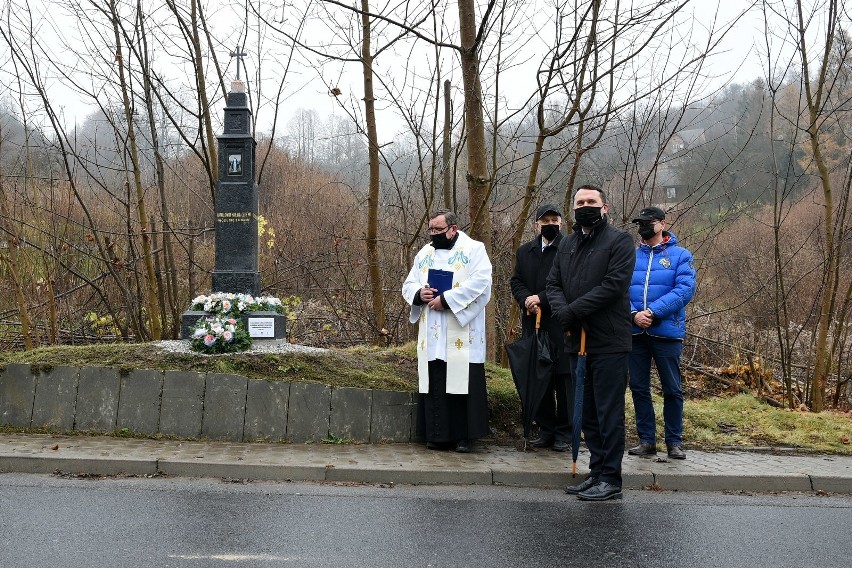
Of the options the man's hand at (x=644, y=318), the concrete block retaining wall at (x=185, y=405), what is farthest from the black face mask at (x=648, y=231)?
the concrete block retaining wall at (x=185, y=405)

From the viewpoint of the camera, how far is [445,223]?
7480 mm

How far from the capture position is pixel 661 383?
7137 mm

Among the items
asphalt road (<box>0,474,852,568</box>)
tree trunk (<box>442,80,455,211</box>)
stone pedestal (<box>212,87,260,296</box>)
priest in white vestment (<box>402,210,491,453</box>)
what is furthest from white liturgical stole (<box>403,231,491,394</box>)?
tree trunk (<box>442,80,455,211</box>)

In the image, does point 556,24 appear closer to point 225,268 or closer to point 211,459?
point 225,268

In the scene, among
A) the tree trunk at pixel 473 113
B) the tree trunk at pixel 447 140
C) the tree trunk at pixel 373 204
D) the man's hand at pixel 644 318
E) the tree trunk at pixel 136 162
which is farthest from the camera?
the tree trunk at pixel 373 204

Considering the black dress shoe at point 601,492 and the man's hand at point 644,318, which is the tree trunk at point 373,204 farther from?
the black dress shoe at point 601,492

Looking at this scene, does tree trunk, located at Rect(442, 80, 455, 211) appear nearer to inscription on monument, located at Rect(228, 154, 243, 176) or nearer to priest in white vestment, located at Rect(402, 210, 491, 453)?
inscription on monument, located at Rect(228, 154, 243, 176)

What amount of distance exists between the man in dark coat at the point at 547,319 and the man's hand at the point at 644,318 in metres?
0.70

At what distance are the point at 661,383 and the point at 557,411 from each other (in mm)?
1022

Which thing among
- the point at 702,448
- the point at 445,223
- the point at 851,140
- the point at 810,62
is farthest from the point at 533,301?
the point at 851,140

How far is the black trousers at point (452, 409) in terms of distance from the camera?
7312 millimetres

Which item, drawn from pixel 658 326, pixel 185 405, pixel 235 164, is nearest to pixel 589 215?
pixel 658 326

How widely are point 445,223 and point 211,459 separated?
296 cm

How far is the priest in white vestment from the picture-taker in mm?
7312
